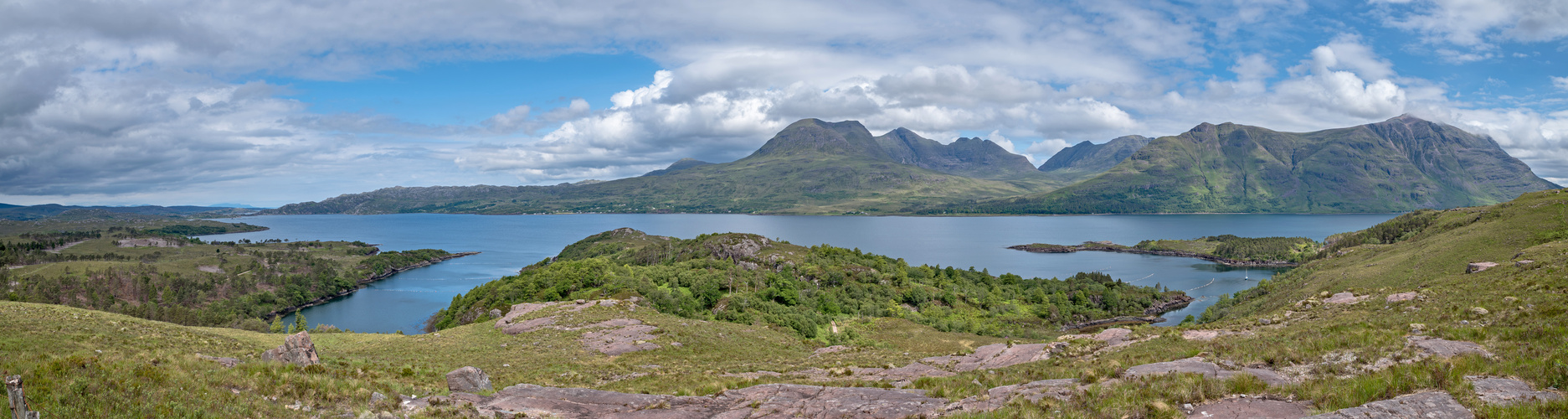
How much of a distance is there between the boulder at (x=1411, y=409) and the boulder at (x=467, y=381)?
21.2 m

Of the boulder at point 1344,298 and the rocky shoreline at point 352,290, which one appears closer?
the boulder at point 1344,298

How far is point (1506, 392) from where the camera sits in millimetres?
11250

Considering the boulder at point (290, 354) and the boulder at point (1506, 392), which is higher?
the boulder at point (1506, 392)

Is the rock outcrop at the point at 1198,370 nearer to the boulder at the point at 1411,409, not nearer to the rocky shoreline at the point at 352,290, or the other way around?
the boulder at the point at 1411,409

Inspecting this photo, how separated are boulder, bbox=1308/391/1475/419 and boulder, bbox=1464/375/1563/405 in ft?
1.78

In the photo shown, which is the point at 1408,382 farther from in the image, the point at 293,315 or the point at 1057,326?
the point at 293,315

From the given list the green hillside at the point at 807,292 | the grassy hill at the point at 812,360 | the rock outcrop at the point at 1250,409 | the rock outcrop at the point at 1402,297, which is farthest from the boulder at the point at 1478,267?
the rock outcrop at the point at 1250,409

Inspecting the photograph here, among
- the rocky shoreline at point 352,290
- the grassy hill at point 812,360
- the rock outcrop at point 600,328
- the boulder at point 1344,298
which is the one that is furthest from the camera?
the rocky shoreline at point 352,290

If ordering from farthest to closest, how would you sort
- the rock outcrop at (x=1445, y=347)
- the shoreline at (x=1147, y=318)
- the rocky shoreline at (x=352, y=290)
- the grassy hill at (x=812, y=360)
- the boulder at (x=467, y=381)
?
the rocky shoreline at (x=352, y=290), the shoreline at (x=1147, y=318), the boulder at (x=467, y=381), the rock outcrop at (x=1445, y=347), the grassy hill at (x=812, y=360)

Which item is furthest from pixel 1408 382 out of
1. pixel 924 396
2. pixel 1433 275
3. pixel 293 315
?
pixel 293 315

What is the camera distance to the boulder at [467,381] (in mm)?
19656

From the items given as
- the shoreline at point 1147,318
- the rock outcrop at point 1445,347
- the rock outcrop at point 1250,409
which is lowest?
the shoreline at point 1147,318

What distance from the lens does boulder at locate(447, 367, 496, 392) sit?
19656 millimetres

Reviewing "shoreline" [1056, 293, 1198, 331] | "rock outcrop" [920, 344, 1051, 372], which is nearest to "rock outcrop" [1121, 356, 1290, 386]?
"rock outcrop" [920, 344, 1051, 372]
